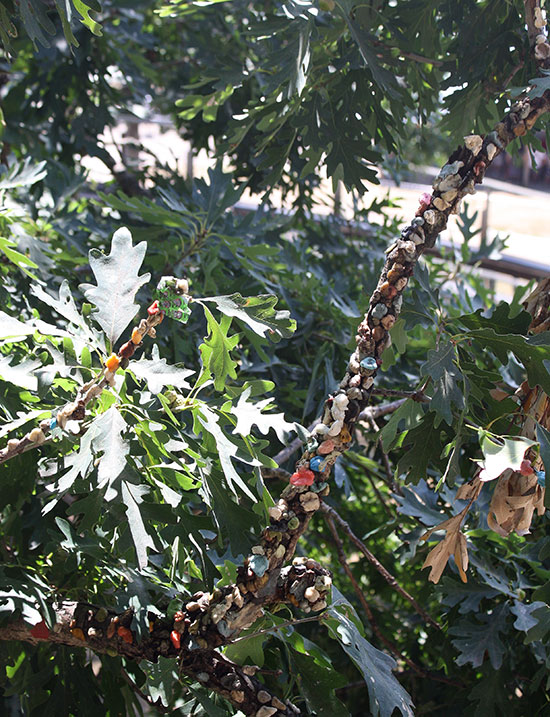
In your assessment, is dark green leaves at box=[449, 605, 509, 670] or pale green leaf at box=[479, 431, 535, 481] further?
dark green leaves at box=[449, 605, 509, 670]

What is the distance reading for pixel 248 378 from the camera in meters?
0.89

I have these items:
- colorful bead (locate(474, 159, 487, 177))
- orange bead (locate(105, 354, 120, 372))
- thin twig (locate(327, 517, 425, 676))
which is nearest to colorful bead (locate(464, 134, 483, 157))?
colorful bead (locate(474, 159, 487, 177))

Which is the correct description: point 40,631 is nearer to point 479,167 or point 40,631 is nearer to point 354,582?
point 354,582

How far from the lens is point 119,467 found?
0.56m

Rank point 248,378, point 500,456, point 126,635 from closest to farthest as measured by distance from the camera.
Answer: point 500,456
point 126,635
point 248,378

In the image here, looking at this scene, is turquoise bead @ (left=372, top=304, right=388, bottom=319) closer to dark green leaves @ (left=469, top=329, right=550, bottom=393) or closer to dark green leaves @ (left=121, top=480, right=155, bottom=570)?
dark green leaves @ (left=469, top=329, right=550, bottom=393)

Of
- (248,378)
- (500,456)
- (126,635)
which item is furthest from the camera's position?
(248,378)

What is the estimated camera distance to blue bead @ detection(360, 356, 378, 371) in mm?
663

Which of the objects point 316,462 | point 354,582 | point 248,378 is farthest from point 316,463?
point 354,582

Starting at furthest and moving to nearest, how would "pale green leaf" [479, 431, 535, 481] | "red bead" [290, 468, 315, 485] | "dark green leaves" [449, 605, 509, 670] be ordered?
1. "dark green leaves" [449, 605, 509, 670]
2. "red bead" [290, 468, 315, 485]
3. "pale green leaf" [479, 431, 535, 481]

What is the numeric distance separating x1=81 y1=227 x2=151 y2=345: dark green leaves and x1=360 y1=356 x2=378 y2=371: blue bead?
0.63 ft

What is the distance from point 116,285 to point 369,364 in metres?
0.22

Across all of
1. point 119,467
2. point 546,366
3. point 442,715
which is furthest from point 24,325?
point 442,715

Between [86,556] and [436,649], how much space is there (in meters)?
0.68
